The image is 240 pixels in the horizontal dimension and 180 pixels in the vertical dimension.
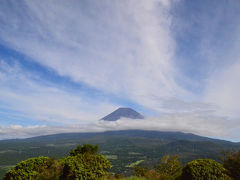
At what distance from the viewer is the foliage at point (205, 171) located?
11.0 m

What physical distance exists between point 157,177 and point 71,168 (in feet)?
22.1

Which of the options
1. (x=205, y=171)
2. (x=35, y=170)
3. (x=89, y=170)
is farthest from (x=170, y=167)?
(x=35, y=170)

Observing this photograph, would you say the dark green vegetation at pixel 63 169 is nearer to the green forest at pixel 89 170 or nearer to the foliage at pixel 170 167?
the green forest at pixel 89 170

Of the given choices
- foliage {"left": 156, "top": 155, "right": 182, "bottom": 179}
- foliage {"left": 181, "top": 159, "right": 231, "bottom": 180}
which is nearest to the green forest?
foliage {"left": 181, "top": 159, "right": 231, "bottom": 180}

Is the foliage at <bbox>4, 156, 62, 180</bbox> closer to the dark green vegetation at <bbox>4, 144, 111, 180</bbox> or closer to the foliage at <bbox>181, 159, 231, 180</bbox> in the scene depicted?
the dark green vegetation at <bbox>4, 144, 111, 180</bbox>

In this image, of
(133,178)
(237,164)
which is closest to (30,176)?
(133,178)

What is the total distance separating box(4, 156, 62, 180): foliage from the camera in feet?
40.4

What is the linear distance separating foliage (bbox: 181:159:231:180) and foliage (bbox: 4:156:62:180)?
9.41 m

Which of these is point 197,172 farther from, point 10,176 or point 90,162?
point 10,176

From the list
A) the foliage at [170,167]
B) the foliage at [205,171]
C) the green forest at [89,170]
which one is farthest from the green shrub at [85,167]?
the foliage at [170,167]

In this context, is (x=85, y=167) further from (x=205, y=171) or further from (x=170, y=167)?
(x=170, y=167)

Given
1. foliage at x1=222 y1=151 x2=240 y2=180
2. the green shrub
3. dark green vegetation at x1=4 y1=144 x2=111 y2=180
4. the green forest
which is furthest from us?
foliage at x1=222 y1=151 x2=240 y2=180

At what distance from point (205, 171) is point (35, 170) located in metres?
12.2

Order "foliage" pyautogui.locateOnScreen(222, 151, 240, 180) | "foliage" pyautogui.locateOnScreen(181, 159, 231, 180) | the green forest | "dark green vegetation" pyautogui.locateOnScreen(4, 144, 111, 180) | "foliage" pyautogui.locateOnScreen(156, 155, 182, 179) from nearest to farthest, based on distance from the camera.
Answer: "foliage" pyautogui.locateOnScreen(181, 159, 231, 180) → the green forest → "dark green vegetation" pyautogui.locateOnScreen(4, 144, 111, 180) → "foliage" pyautogui.locateOnScreen(222, 151, 240, 180) → "foliage" pyautogui.locateOnScreen(156, 155, 182, 179)
